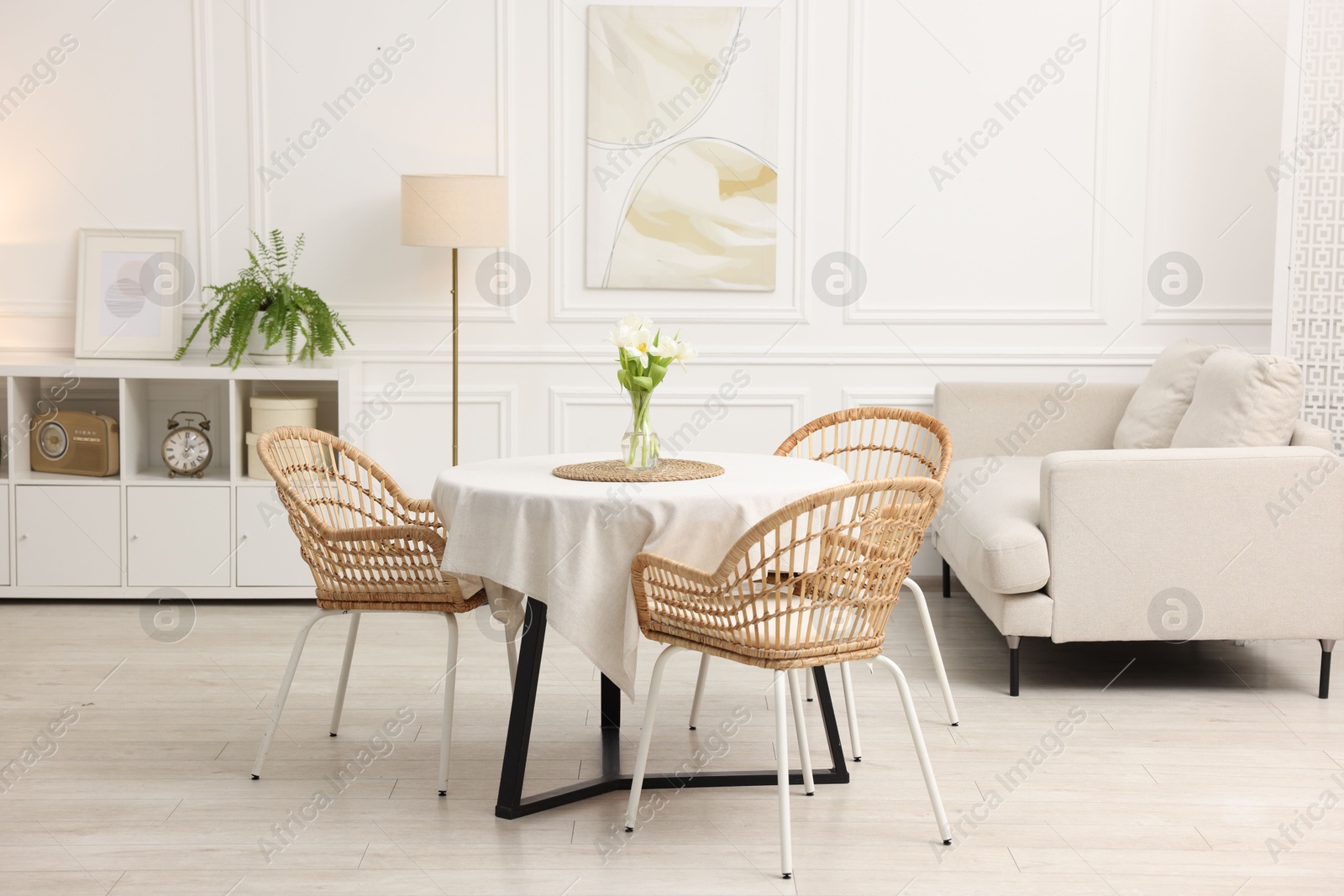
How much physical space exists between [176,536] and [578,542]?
2.61 metres

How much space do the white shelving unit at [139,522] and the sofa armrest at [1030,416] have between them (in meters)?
2.41

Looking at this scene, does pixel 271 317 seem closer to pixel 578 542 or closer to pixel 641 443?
pixel 641 443

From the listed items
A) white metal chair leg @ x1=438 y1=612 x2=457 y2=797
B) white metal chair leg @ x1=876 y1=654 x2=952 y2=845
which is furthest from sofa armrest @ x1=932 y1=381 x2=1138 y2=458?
white metal chair leg @ x1=438 y1=612 x2=457 y2=797

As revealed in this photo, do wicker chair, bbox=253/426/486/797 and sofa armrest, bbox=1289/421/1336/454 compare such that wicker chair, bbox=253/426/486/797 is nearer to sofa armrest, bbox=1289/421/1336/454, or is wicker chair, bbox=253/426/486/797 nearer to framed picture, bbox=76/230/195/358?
framed picture, bbox=76/230/195/358

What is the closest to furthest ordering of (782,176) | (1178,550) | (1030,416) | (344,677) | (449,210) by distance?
(344,677) → (1178,550) → (449,210) → (1030,416) → (782,176)

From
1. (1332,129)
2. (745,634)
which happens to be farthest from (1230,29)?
(745,634)

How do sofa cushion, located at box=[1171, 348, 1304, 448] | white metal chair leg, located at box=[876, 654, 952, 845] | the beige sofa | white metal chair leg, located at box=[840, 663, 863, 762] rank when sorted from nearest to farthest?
white metal chair leg, located at box=[876, 654, 952, 845]
white metal chair leg, located at box=[840, 663, 863, 762]
the beige sofa
sofa cushion, located at box=[1171, 348, 1304, 448]

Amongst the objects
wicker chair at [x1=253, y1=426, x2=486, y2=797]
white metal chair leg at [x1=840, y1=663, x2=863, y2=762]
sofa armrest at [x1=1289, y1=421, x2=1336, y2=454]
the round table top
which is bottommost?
white metal chair leg at [x1=840, y1=663, x2=863, y2=762]

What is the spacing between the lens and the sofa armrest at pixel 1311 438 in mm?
3510

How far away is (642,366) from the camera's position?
273 cm

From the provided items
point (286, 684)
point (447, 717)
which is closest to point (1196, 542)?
point (447, 717)

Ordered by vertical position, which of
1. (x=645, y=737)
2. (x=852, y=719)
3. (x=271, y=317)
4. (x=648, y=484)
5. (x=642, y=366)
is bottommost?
(x=852, y=719)

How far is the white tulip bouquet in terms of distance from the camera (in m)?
2.70

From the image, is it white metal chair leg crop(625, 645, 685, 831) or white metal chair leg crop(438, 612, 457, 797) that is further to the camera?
white metal chair leg crop(438, 612, 457, 797)
